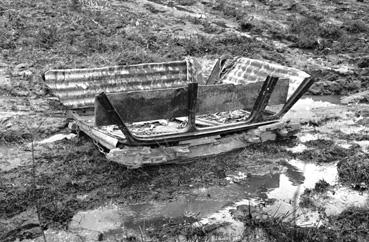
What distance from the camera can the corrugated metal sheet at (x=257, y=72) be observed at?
6617 millimetres

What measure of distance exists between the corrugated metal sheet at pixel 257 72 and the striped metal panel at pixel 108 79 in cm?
73

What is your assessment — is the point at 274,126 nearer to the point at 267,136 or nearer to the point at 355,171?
the point at 267,136

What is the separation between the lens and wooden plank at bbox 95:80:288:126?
4.79 metres

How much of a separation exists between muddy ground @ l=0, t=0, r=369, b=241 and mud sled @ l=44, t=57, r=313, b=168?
25 centimetres

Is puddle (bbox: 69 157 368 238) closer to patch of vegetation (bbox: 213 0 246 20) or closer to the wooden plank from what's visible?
the wooden plank

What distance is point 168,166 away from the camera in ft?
18.1

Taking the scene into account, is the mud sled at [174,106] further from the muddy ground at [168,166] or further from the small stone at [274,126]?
the muddy ground at [168,166]

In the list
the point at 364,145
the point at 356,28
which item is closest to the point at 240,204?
the point at 364,145

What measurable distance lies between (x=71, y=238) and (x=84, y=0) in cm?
876

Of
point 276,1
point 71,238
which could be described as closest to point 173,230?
point 71,238

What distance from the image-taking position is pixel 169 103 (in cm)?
512

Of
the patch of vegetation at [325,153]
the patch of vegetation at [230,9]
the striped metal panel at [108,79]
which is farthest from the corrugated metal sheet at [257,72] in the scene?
the patch of vegetation at [230,9]

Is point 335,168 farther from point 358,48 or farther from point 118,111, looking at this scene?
point 358,48

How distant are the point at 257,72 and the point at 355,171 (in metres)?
2.23
